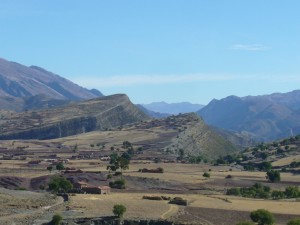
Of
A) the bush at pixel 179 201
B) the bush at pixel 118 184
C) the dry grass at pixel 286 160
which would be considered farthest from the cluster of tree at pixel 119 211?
the dry grass at pixel 286 160

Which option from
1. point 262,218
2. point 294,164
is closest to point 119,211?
point 262,218

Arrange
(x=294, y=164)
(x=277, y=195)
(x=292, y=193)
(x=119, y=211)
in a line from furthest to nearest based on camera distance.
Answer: (x=294, y=164) → (x=277, y=195) → (x=292, y=193) → (x=119, y=211)

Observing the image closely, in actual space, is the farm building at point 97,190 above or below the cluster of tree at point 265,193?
above

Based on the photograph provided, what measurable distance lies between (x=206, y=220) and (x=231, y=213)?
545 cm

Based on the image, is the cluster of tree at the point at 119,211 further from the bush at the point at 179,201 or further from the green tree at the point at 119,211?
the bush at the point at 179,201

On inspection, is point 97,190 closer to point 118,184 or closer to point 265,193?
point 118,184

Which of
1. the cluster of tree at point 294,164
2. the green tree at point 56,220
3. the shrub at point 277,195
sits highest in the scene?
the cluster of tree at point 294,164

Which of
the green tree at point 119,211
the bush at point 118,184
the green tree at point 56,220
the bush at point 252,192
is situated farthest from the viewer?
the bush at point 118,184

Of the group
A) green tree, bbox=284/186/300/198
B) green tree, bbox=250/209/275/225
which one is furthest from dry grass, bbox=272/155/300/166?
green tree, bbox=250/209/275/225

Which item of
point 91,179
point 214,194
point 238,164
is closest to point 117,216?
point 214,194

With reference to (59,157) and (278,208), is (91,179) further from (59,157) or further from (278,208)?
(59,157)

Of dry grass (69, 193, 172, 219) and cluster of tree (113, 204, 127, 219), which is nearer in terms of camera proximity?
cluster of tree (113, 204, 127, 219)

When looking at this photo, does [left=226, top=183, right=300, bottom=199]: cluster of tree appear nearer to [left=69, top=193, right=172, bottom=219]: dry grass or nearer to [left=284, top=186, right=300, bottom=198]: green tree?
[left=284, top=186, right=300, bottom=198]: green tree

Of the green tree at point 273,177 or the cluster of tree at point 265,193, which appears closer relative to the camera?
the cluster of tree at point 265,193
